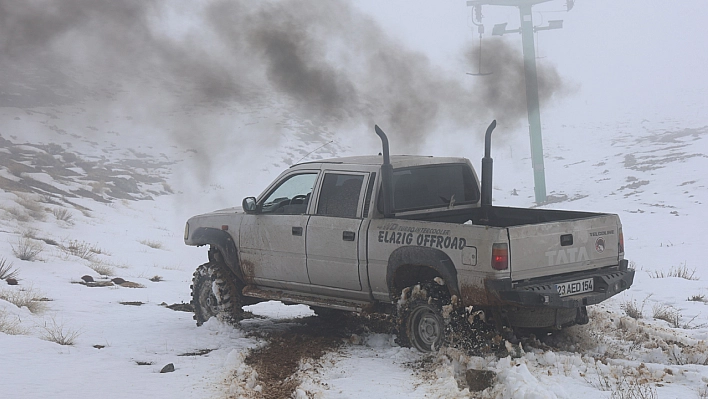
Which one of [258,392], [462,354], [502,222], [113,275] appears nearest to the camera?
[258,392]

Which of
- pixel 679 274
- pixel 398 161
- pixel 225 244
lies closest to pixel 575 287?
pixel 398 161

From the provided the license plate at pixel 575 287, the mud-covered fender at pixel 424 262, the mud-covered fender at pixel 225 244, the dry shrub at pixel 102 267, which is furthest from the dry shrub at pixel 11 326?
the license plate at pixel 575 287

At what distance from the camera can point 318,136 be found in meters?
40.3

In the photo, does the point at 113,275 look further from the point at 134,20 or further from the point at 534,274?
the point at 134,20

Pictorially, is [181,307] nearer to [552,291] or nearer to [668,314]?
[552,291]

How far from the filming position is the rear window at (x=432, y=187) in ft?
24.8

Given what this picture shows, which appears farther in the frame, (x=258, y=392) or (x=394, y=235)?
(x=394, y=235)

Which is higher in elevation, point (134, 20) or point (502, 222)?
point (134, 20)

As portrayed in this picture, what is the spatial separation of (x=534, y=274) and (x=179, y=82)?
44.3 meters

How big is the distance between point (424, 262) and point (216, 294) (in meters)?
2.71

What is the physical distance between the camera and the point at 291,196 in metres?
8.31

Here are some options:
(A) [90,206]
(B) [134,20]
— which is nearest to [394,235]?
(A) [90,206]

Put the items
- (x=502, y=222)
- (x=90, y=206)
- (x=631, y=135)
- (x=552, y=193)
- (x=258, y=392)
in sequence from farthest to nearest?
(x=631, y=135) → (x=552, y=193) → (x=90, y=206) → (x=502, y=222) → (x=258, y=392)

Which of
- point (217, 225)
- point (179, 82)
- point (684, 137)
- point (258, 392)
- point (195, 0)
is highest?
point (195, 0)
